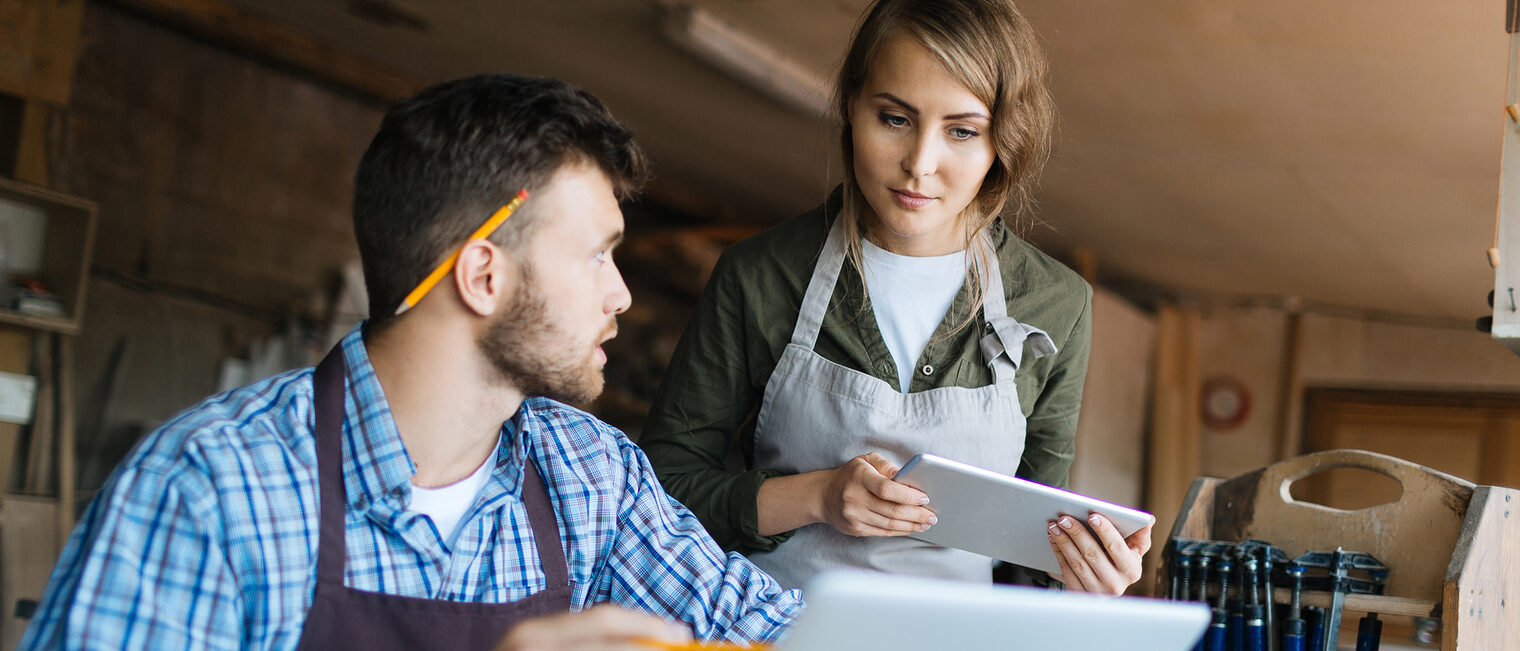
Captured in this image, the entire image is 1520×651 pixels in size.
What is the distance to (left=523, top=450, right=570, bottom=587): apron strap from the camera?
1.46 metres

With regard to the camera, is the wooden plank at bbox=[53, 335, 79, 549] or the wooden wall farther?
the wooden wall

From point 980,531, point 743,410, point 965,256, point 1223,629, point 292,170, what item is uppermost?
point 292,170

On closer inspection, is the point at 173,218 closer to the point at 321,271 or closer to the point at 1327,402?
the point at 321,271

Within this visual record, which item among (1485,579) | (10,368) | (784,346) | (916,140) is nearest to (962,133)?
(916,140)

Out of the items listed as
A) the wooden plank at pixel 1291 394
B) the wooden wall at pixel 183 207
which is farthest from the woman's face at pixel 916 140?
the wooden plank at pixel 1291 394

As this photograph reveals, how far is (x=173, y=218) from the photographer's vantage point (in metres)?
4.81

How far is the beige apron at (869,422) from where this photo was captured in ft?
6.33

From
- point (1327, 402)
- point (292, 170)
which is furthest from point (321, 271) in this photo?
point (1327, 402)

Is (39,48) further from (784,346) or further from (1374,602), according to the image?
(1374,602)

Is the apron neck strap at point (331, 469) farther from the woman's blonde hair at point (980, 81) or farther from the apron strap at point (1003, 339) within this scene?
the apron strap at point (1003, 339)

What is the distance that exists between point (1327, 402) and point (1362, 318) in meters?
0.61

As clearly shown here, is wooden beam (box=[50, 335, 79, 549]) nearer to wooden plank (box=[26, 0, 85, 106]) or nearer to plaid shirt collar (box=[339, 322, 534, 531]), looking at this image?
wooden plank (box=[26, 0, 85, 106])

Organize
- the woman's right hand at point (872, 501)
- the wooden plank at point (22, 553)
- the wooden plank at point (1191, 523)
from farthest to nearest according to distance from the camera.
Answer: the wooden plank at point (22, 553) → the wooden plank at point (1191, 523) → the woman's right hand at point (872, 501)

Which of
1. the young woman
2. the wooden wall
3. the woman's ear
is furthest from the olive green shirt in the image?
the wooden wall
